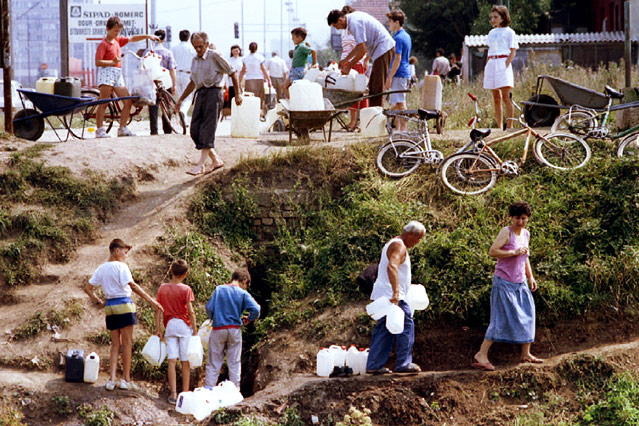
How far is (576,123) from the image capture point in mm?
11961

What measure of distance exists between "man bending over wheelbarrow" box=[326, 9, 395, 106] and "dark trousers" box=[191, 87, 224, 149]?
2231mm

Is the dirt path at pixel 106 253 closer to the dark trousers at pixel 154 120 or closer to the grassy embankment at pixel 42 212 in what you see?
the grassy embankment at pixel 42 212

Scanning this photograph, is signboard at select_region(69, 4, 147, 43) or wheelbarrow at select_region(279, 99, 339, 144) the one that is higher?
signboard at select_region(69, 4, 147, 43)

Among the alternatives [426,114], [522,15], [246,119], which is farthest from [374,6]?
[426,114]

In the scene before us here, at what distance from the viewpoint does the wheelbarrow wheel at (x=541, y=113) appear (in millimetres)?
13242

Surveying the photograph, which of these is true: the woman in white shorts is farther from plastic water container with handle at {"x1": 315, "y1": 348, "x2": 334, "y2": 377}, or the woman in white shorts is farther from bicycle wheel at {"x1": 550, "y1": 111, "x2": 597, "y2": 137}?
plastic water container with handle at {"x1": 315, "y1": 348, "x2": 334, "y2": 377}

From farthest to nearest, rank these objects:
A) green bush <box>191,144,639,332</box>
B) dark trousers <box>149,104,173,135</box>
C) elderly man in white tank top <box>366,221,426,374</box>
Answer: dark trousers <box>149,104,173,135</box>, green bush <box>191,144,639,332</box>, elderly man in white tank top <box>366,221,426,374</box>

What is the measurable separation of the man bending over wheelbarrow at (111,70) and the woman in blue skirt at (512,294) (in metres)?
7.03

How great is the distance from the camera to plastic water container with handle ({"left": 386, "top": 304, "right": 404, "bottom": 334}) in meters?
8.36

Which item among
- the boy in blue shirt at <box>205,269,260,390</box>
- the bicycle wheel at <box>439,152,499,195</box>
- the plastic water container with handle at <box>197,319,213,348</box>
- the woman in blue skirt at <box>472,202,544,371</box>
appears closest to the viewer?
the woman in blue skirt at <box>472,202,544,371</box>

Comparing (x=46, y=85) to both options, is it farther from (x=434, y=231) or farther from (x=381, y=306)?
(x=381, y=306)

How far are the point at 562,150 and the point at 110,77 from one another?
672cm

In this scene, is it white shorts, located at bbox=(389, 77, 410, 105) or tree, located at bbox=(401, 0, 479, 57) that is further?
tree, located at bbox=(401, 0, 479, 57)

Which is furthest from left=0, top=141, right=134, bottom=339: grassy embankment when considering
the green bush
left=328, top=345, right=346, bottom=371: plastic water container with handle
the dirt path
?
left=328, top=345, right=346, bottom=371: plastic water container with handle
